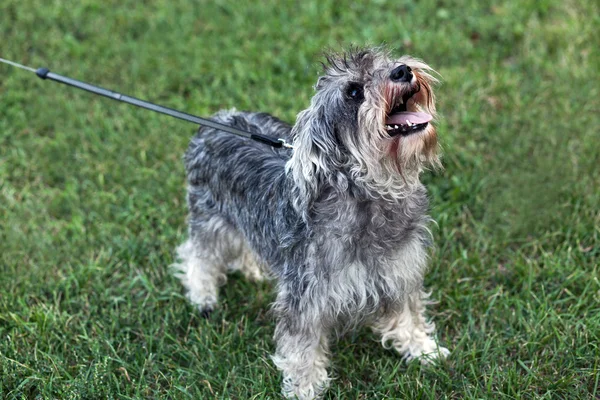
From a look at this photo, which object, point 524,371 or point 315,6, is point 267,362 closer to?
point 524,371

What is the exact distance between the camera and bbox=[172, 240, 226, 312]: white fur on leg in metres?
4.48

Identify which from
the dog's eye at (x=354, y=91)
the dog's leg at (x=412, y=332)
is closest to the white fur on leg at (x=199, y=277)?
the dog's leg at (x=412, y=332)

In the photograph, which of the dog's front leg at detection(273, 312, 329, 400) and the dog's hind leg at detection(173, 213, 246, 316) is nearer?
the dog's front leg at detection(273, 312, 329, 400)

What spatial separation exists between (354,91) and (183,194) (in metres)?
2.71

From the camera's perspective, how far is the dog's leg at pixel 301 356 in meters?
3.64

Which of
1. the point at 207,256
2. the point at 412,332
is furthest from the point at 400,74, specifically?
the point at 207,256

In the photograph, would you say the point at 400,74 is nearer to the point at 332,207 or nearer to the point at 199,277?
the point at 332,207

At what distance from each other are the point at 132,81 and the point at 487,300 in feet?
13.4

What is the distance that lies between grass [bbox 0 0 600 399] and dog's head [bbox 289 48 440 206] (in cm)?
141

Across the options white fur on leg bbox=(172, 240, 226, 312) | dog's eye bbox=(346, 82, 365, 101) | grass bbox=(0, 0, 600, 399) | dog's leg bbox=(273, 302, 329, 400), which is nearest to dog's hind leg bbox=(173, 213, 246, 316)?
white fur on leg bbox=(172, 240, 226, 312)

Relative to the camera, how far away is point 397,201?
3289 millimetres

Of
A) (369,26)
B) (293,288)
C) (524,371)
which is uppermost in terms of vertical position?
(369,26)

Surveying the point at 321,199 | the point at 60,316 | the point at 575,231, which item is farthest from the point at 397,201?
the point at 60,316

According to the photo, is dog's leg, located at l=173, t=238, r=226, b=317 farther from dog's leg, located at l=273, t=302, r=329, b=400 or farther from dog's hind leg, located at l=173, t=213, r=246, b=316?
dog's leg, located at l=273, t=302, r=329, b=400
